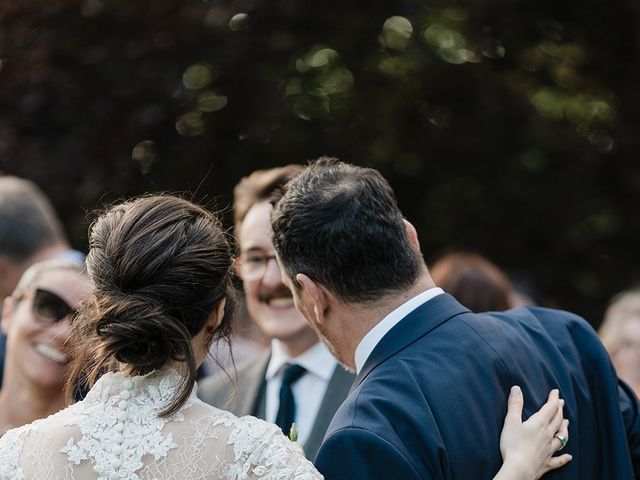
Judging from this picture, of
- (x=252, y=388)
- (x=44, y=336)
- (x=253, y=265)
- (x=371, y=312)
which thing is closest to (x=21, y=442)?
(x=371, y=312)

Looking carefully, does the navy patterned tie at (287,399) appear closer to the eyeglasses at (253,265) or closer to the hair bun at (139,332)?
the eyeglasses at (253,265)

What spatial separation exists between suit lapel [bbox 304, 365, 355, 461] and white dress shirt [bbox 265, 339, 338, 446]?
0.05 m

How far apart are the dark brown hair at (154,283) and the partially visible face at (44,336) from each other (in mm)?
1242

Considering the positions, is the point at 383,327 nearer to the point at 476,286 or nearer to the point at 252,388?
the point at 252,388

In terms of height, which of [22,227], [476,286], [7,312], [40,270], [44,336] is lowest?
[476,286]

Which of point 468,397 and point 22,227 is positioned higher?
point 468,397

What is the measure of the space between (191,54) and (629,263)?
3.60 metres

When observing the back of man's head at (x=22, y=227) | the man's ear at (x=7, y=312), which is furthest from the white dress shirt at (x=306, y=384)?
the back of man's head at (x=22, y=227)

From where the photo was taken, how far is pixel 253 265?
4.59 meters

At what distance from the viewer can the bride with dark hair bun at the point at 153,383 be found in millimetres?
2699

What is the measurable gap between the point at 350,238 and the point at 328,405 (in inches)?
51.4

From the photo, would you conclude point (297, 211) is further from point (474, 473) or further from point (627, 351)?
point (627, 351)

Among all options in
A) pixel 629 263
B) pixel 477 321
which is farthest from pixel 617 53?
pixel 477 321

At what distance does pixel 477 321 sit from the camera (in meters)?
3.15
